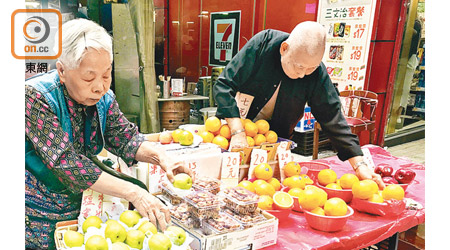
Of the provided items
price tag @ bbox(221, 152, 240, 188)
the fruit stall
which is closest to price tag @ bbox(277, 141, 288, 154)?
the fruit stall

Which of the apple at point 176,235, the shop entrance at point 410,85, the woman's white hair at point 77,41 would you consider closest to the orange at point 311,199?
the apple at point 176,235

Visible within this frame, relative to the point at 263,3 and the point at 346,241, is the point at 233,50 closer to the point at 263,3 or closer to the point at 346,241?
the point at 263,3

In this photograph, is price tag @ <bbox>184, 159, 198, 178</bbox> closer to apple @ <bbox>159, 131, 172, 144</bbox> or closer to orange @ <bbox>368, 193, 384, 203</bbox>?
apple @ <bbox>159, 131, 172, 144</bbox>

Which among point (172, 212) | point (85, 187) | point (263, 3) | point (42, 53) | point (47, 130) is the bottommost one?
point (172, 212)

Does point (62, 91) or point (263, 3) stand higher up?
point (263, 3)

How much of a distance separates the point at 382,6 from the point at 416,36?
160 centimetres

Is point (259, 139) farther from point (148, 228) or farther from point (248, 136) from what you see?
point (148, 228)

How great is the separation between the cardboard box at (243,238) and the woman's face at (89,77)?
66cm

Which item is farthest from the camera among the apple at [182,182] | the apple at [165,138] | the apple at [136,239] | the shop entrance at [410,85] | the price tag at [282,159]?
the shop entrance at [410,85]

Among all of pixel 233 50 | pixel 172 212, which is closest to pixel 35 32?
pixel 172 212

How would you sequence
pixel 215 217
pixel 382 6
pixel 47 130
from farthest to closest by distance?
pixel 382 6 < pixel 215 217 < pixel 47 130

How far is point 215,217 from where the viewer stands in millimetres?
1561

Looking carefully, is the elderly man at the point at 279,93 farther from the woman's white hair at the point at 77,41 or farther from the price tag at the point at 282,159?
the woman's white hair at the point at 77,41

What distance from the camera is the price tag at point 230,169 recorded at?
2.11 m
